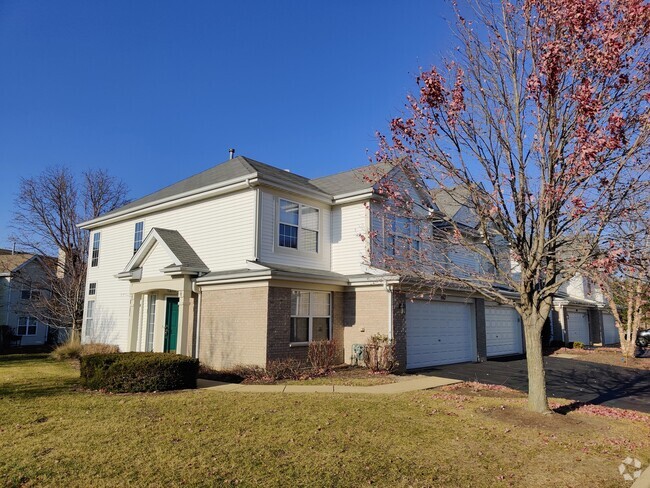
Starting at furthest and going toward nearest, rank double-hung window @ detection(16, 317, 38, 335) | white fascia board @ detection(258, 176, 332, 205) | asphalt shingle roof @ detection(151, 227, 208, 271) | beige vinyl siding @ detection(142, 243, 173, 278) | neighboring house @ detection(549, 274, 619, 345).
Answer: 1. double-hung window @ detection(16, 317, 38, 335)
2. neighboring house @ detection(549, 274, 619, 345)
3. beige vinyl siding @ detection(142, 243, 173, 278)
4. asphalt shingle roof @ detection(151, 227, 208, 271)
5. white fascia board @ detection(258, 176, 332, 205)

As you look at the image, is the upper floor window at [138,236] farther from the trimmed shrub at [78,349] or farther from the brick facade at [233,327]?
the brick facade at [233,327]

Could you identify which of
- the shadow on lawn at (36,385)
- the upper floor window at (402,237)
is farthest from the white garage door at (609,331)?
the shadow on lawn at (36,385)

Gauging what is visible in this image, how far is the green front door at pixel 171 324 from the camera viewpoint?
17.4m

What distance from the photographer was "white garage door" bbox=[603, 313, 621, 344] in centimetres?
3494

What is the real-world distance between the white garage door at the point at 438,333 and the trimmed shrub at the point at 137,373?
308 inches

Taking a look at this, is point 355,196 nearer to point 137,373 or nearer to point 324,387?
point 324,387

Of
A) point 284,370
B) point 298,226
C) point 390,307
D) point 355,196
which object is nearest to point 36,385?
point 284,370

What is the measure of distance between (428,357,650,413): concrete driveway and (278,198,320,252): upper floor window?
627cm

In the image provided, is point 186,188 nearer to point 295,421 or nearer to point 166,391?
point 166,391

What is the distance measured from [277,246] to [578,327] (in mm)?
24816

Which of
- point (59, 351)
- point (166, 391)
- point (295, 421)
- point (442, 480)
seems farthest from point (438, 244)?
point (59, 351)

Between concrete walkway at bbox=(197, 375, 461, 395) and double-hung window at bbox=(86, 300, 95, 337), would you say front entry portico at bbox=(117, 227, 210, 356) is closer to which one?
concrete walkway at bbox=(197, 375, 461, 395)

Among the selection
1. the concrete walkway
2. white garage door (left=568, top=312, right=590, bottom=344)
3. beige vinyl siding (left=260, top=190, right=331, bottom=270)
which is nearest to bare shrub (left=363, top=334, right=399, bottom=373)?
the concrete walkway

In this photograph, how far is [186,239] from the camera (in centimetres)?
1764
